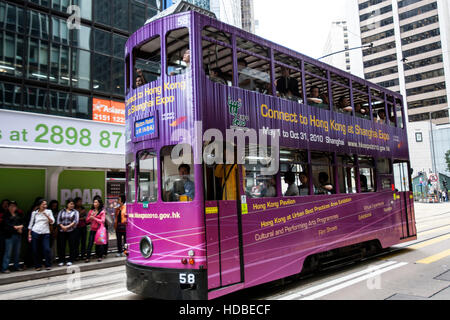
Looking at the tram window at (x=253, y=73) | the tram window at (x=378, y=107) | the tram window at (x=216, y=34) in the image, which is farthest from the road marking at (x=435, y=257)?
the tram window at (x=216, y=34)

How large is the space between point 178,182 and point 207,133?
2.64ft

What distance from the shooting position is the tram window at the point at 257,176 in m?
5.52

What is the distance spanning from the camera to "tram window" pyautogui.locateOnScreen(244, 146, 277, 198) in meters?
5.52

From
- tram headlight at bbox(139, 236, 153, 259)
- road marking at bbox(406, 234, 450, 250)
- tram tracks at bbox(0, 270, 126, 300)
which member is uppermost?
tram headlight at bbox(139, 236, 153, 259)

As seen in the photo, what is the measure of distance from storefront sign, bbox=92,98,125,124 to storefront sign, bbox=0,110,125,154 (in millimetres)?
8071

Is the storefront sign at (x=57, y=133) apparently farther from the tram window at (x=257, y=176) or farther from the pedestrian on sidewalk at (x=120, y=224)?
the tram window at (x=257, y=176)

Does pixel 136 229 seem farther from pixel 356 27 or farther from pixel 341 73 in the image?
pixel 356 27

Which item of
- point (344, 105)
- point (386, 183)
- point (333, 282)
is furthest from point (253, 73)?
point (386, 183)

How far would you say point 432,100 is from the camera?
63.4 m

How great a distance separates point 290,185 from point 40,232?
6.17 m

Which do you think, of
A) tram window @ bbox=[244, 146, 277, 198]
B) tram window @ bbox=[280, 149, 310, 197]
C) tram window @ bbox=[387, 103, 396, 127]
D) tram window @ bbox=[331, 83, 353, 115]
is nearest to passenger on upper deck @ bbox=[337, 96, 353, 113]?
tram window @ bbox=[331, 83, 353, 115]

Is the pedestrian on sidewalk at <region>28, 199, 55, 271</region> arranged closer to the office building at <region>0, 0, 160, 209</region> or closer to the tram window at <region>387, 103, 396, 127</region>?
the office building at <region>0, 0, 160, 209</region>

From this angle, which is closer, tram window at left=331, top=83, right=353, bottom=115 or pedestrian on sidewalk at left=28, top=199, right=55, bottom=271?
tram window at left=331, top=83, right=353, bottom=115
